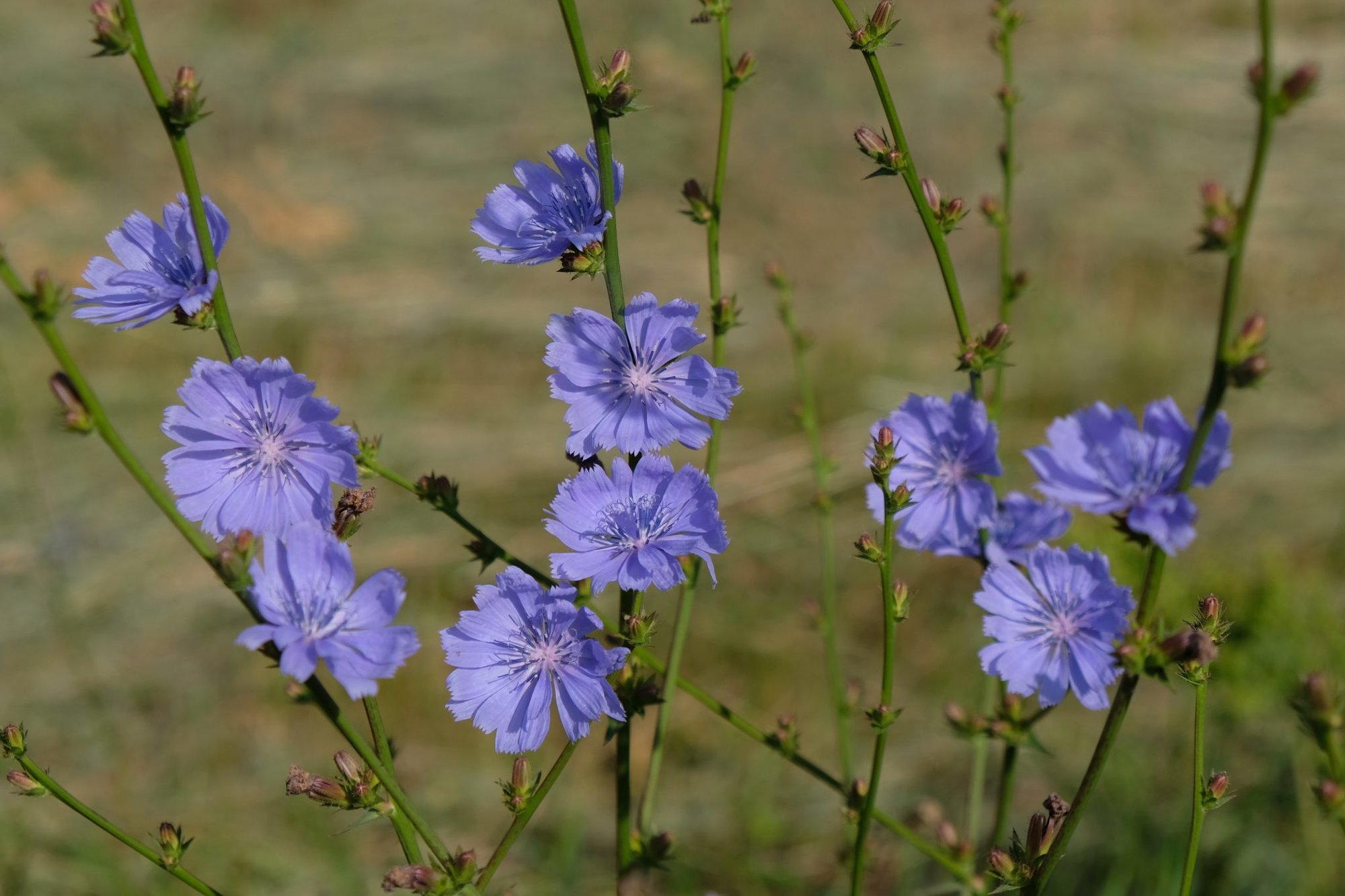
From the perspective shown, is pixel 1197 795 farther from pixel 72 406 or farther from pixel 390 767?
pixel 72 406

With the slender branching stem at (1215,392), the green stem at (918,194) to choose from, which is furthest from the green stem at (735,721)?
the green stem at (918,194)

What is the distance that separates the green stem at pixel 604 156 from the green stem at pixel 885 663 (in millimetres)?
472

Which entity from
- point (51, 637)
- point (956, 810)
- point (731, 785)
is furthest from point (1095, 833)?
point (51, 637)

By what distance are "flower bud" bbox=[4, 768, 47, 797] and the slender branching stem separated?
144 centimetres

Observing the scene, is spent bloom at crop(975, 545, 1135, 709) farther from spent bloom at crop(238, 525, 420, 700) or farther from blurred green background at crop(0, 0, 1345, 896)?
blurred green background at crop(0, 0, 1345, 896)

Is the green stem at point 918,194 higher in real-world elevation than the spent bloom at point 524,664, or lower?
higher

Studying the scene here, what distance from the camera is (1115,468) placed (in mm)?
1543

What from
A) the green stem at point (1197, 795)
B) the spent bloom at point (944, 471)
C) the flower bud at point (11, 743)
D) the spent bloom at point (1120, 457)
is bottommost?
the flower bud at point (11, 743)

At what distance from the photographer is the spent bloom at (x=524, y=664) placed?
1.45m

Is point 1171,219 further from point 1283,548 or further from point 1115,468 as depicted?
point 1115,468

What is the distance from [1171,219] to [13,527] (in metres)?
6.60

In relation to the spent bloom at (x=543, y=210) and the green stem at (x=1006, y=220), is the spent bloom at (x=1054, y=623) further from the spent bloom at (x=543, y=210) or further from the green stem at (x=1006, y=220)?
the spent bloom at (x=543, y=210)

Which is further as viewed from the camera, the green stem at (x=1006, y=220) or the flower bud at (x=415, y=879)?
the green stem at (x=1006, y=220)

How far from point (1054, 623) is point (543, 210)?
101 centimetres
